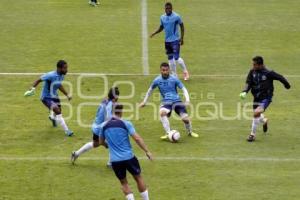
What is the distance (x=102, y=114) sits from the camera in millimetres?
18000

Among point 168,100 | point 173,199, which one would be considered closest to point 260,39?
point 168,100

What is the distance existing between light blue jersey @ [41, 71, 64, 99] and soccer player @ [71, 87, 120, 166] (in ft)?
8.86

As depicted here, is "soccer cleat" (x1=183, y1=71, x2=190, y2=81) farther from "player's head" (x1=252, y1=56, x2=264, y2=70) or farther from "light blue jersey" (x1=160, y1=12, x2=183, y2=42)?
"player's head" (x1=252, y1=56, x2=264, y2=70)

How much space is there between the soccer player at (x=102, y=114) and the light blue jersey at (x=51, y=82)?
106 inches

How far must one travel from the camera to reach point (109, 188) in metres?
17.2

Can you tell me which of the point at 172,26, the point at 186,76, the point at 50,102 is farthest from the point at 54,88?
the point at 186,76

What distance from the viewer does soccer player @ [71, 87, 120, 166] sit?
1739 centimetres

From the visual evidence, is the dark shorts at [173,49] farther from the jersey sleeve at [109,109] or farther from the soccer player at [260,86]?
the jersey sleeve at [109,109]

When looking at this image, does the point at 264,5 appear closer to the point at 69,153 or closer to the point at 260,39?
the point at 260,39

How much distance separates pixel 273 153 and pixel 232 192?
3135mm

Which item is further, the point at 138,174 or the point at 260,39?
the point at 260,39

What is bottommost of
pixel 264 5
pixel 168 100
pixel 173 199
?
pixel 173 199

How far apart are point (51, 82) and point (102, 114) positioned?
135 inches

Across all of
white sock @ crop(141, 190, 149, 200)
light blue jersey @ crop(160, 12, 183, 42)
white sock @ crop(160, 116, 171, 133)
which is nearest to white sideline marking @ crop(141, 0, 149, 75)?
light blue jersey @ crop(160, 12, 183, 42)
